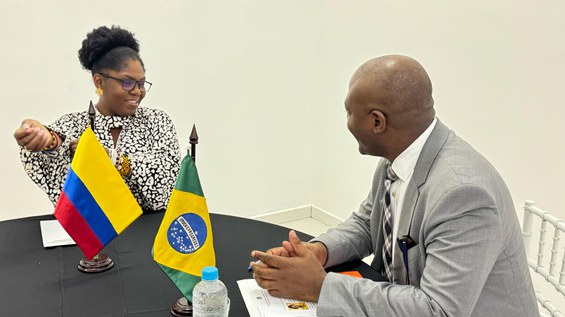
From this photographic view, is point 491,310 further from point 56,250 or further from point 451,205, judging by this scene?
point 56,250

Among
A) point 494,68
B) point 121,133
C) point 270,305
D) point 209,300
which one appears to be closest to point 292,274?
point 270,305

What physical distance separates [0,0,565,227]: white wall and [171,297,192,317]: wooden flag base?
2052mm

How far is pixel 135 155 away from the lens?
245cm

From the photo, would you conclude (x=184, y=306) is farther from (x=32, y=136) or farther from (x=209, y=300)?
(x=32, y=136)

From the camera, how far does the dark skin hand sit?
1558 millimetres

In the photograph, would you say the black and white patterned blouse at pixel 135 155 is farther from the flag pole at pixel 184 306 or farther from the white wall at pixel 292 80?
the white wall at pixel 292 80

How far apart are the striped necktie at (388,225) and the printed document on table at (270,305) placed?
1.02 ft

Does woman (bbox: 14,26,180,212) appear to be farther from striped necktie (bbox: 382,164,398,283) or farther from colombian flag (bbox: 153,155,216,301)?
striped necktie (bbox: 382,164,398,283)

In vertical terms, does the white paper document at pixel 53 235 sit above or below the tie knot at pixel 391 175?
below

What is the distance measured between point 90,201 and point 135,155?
0.72 meters

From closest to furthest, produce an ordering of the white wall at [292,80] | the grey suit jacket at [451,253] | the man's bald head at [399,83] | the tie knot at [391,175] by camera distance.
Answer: the grey suit jacket at [451,253] < the man's bald head at [399,83] < the tie knot at [391,175] < the white wall at [292,80]

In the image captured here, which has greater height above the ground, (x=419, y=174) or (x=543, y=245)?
(x=419, y=174)

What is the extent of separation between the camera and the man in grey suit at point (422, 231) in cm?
138

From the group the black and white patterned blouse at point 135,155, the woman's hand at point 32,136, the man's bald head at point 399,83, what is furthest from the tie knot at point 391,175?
the woman's hand at point 32,136
